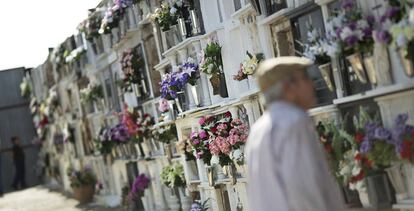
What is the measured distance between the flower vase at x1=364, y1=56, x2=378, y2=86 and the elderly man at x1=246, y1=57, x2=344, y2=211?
91.1 inches

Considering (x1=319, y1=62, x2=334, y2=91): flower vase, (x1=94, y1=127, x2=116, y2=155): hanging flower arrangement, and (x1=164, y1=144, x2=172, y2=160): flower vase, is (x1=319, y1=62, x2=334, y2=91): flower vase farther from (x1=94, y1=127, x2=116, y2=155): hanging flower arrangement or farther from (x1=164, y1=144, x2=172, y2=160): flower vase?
(x1=94, y1=127, x2=116, y2=155): hanging flower arrangement

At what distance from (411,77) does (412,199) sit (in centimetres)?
108

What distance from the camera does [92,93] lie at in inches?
709

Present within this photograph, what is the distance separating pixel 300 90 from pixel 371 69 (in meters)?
→ 2.47

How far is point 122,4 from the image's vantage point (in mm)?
13570

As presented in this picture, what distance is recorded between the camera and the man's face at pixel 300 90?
3.85m

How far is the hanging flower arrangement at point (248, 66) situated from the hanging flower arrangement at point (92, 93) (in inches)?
367

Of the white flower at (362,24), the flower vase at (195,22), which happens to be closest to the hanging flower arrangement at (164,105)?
the flower vase at (195,22)

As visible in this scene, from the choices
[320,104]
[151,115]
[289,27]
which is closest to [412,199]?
[320,104]

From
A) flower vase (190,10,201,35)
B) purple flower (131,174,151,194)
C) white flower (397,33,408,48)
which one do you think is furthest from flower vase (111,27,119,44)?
white flower (397,33,408,48)

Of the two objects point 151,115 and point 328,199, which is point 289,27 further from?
point 151,115

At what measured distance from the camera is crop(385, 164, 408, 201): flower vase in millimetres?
6211

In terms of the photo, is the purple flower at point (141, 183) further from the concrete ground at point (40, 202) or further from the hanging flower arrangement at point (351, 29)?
the hanging flower arrangement at point (351, 29)

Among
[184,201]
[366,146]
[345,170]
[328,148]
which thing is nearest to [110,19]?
[184,201]
